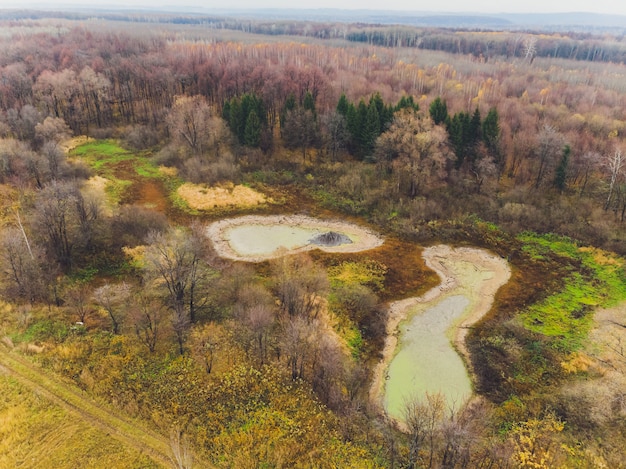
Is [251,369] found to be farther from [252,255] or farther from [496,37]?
[496,37]

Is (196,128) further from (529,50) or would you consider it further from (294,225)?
(529,50)

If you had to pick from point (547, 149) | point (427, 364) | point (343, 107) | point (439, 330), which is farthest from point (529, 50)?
point (427, 364)

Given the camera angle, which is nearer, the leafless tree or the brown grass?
the leafless tree

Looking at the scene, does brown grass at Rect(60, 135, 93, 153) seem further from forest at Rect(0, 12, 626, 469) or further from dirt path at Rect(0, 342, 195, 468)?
dirt path at Rect(0, 342, 195, 468)

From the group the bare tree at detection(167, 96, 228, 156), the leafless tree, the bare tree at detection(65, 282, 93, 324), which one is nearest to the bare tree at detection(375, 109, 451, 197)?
the leafless tree

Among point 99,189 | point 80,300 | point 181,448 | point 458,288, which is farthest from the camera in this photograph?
point 99,189

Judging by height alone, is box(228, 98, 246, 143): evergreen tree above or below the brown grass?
above

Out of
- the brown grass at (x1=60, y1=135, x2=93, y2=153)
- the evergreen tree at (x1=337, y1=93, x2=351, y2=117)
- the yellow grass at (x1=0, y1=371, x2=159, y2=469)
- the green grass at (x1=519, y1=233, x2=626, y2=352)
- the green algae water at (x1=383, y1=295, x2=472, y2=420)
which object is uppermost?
the evergreen tree at (x1=337, y1=93, x2=351, y2=117)
